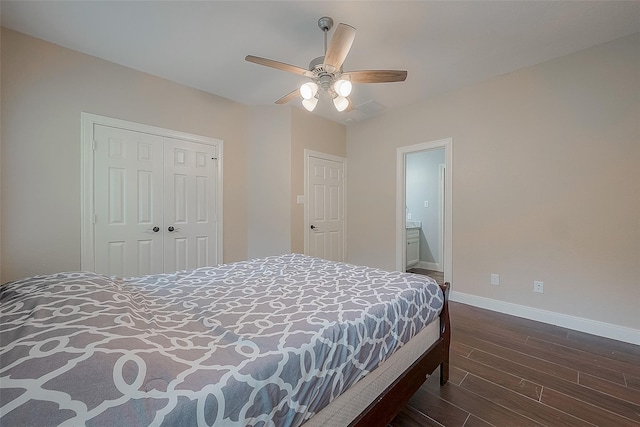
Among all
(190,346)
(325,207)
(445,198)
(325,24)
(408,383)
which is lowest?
(408,383)

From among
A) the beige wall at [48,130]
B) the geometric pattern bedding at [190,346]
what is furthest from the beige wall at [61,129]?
the geometric pattern bedding at [190,346]

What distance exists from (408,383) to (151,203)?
2987 millimetres

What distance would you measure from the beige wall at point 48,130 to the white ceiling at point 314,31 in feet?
0.55

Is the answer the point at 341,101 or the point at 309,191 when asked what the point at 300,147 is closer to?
the point at 309,191

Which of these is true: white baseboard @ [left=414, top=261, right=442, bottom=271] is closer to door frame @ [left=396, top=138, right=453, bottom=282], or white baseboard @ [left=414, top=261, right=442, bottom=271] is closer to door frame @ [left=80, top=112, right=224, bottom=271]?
door frame @ [left=396, top=138, right=453, bottom=282]

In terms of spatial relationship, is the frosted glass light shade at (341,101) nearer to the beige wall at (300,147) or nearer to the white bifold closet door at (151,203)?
the beige wall at (300,147)

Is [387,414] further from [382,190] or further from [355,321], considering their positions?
[382,190]

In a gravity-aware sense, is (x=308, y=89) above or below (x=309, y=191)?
above

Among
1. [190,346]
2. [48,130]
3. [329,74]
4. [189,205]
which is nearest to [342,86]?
[329,74]

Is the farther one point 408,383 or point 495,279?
point 495,279

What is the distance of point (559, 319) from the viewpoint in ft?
8.25

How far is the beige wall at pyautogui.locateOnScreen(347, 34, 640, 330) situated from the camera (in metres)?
2.23

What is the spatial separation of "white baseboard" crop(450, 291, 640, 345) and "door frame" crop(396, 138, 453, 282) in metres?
0.39

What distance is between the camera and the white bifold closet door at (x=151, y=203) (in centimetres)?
261
